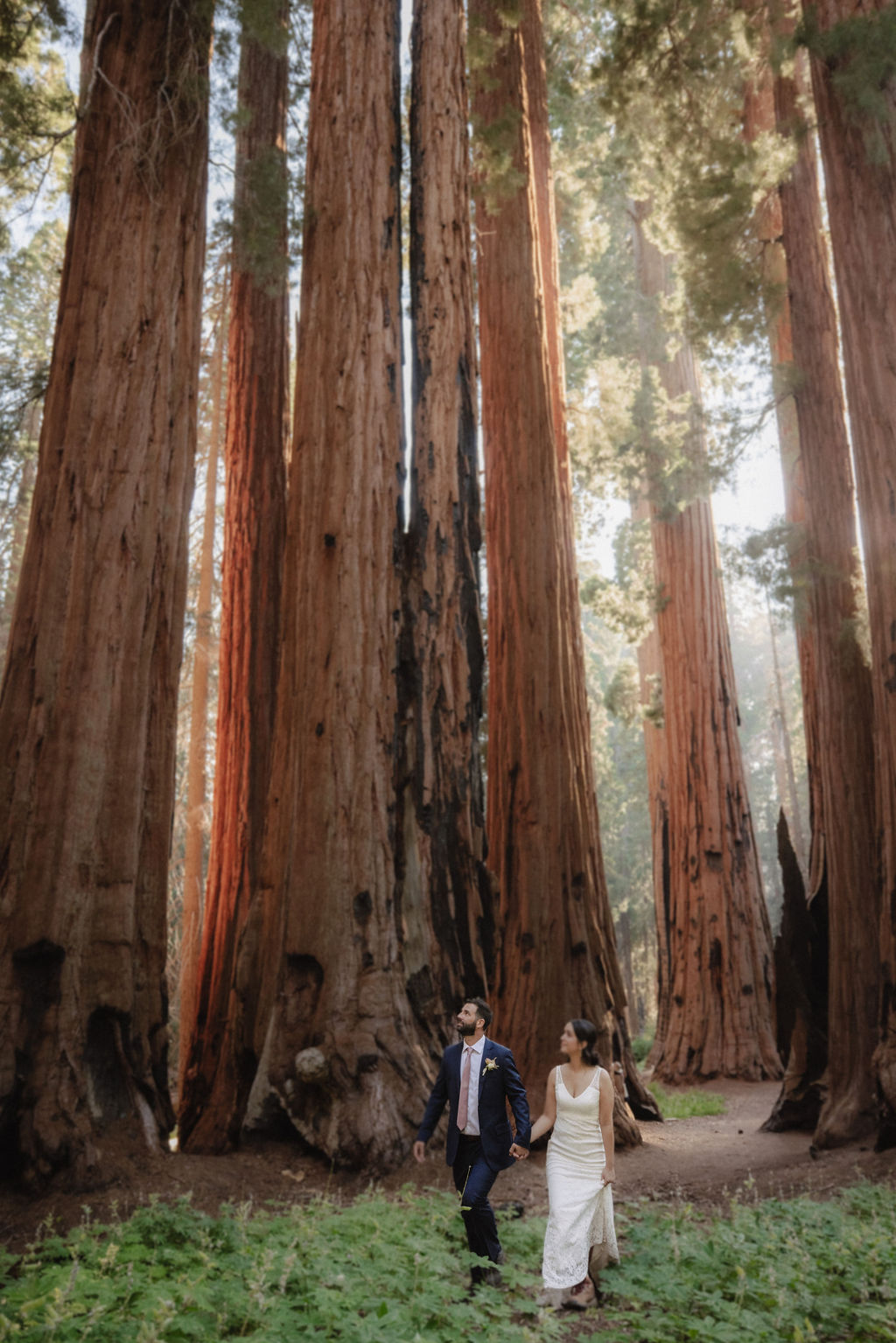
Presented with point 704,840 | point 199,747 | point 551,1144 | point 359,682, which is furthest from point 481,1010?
point 199,747

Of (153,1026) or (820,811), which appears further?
(820,811)

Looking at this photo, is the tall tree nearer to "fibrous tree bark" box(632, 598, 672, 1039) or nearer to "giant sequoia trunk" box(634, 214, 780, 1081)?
"giant sequoia trunk" box(634, 214, 780, 1081)

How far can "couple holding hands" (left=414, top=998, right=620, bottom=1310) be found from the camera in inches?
162

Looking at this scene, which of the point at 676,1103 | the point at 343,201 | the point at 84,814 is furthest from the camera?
the point at 676,1103

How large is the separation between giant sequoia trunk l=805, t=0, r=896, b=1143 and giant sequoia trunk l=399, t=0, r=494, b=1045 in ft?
9.32

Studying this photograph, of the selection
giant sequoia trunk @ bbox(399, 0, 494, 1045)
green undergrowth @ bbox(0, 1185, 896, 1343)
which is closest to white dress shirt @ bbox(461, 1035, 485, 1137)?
green undergrowth @ bbox(0, 1185, 896, 1343)

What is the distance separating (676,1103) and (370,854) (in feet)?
19.1

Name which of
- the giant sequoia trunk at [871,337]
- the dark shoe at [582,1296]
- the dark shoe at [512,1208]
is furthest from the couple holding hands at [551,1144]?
the giant sequoia trunk at [871,337]

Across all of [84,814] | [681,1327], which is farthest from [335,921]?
[681,1327]

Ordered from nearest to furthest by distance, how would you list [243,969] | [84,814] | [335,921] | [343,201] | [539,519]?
1. [84,814]
2. [335,921]
3. [243,969]
4. [343,201]
5. [539,519]

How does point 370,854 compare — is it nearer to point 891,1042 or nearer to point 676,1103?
point 891,1042

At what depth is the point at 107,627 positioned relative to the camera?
6062 millimetres

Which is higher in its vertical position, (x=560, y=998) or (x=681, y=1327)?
(x=560, y=998)

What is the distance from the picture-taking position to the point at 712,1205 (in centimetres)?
572
